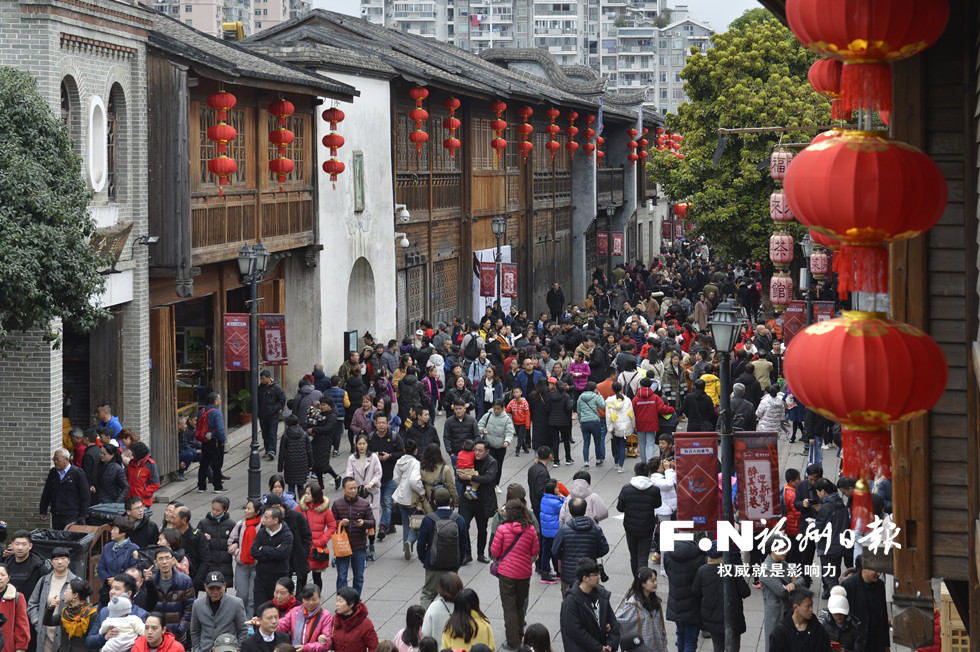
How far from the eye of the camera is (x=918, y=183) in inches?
218

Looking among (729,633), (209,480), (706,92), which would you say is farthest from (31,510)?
(706,92)

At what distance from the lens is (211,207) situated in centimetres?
2352

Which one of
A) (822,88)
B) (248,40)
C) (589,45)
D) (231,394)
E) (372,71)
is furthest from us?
(589,45)

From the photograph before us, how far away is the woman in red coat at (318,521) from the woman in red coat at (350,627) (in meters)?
3.16

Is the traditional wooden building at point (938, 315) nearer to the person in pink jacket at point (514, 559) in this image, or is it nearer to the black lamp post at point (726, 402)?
the black lamp post at point (726, 402)

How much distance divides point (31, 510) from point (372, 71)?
15.4m

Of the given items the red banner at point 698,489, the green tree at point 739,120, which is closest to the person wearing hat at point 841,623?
the red banner at point 698,489

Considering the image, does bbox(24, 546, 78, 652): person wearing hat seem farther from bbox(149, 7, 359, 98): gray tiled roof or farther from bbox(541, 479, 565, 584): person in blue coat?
bbox(149, 7, 359, 98): gray tiled roof

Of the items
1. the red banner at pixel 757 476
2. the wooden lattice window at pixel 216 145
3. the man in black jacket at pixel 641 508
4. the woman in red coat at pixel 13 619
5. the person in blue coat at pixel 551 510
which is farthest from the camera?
the wooden lattice window at pixel 216 145

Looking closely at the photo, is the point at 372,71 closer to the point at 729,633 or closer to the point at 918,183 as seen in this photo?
the point at 729,633

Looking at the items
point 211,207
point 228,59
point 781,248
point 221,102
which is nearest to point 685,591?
point 221,102

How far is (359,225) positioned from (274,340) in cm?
745

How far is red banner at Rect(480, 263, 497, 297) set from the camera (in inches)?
1468

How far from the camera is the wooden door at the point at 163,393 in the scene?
72.3 feet
